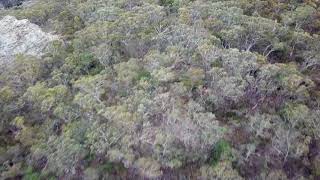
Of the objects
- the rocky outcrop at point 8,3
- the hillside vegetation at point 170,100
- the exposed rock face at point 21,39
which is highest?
the hillside vegetation at point 170,100

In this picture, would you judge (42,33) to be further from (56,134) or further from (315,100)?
(315,100)

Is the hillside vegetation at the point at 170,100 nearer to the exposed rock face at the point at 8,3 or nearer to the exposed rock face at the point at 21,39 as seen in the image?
the exposed rock face at the point at 21,39

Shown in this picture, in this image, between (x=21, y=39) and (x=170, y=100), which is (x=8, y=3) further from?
(x=170, y=100)

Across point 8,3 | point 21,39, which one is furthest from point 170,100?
point 8,3

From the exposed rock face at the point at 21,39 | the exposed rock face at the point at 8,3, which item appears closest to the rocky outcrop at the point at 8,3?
the exposed rock face at the point at 8,3

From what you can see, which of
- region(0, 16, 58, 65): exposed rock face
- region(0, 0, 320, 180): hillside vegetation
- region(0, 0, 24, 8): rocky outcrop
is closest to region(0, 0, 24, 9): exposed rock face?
region(0, 0, 24, 8): rocky outcrop

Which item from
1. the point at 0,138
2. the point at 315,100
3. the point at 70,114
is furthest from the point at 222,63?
the point at 0,138
